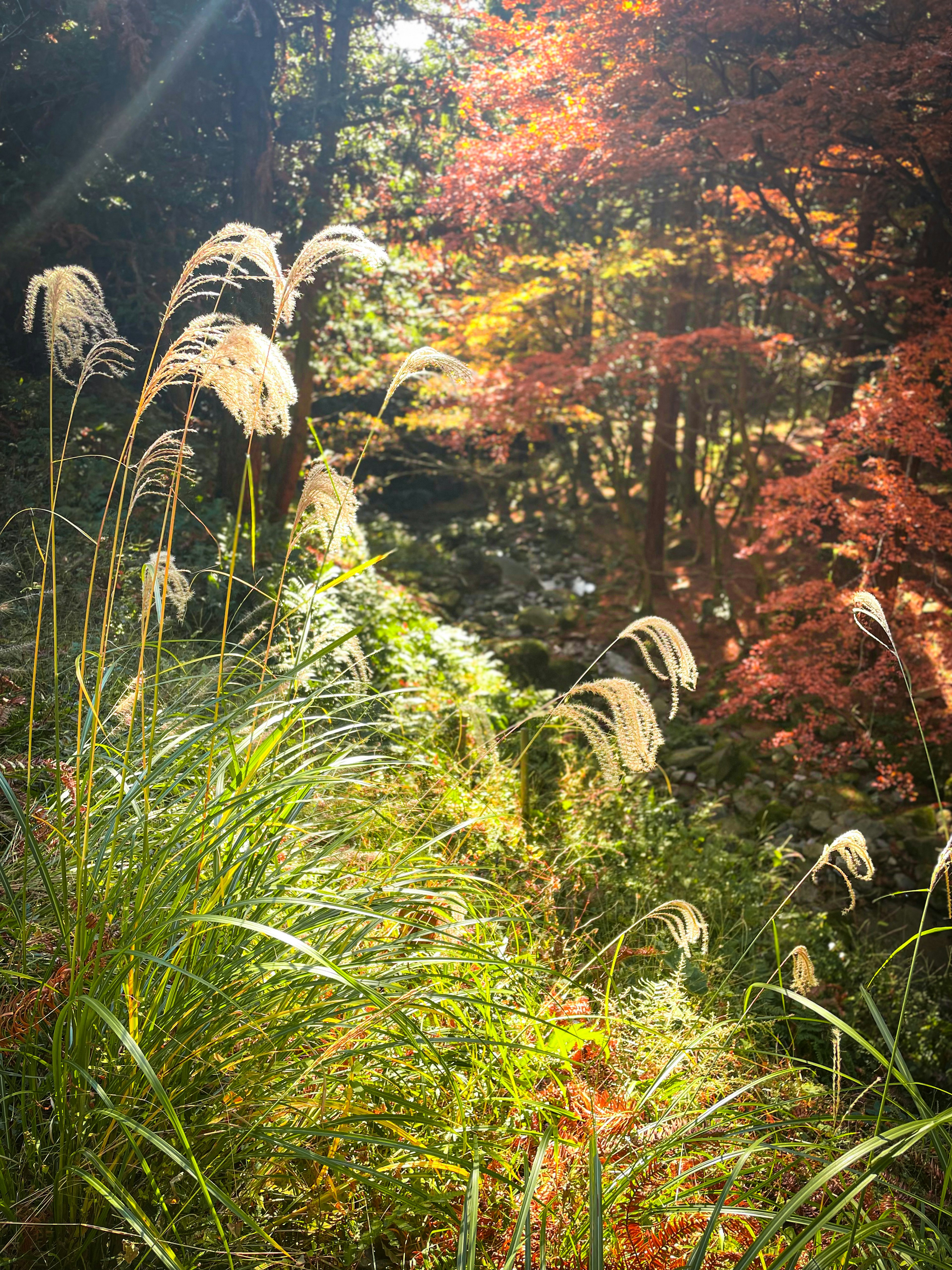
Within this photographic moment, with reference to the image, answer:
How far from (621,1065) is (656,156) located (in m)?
7.82

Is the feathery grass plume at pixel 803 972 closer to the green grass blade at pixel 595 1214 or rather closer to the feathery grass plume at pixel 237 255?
the green grass blade at pixel 595 1214

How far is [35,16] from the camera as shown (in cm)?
759

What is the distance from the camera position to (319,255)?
1.76 metres

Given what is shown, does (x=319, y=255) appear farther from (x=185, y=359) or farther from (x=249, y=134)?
(x=249, y=134)

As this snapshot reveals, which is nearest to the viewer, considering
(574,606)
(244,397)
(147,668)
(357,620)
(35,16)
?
(244,397)

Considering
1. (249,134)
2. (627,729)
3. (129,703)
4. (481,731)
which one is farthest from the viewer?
(249,134)

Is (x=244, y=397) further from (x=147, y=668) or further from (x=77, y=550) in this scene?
(x=77, y=550)

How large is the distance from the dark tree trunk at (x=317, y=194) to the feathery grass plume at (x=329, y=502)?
267 inches

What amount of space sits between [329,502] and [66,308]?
67 cm

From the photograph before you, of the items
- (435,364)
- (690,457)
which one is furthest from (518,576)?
(435,364)

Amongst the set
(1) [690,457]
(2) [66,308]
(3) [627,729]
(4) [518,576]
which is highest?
(2) [66,308]

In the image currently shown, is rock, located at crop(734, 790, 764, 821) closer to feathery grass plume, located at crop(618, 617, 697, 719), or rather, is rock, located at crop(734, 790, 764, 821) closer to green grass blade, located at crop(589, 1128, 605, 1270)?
feathery grass plume, located at crop(618, 617, 697, 719)

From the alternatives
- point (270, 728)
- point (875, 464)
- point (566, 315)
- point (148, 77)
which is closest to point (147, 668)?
point (270, 728)

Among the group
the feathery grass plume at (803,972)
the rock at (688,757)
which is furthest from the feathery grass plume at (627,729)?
the rock at (688,757)
